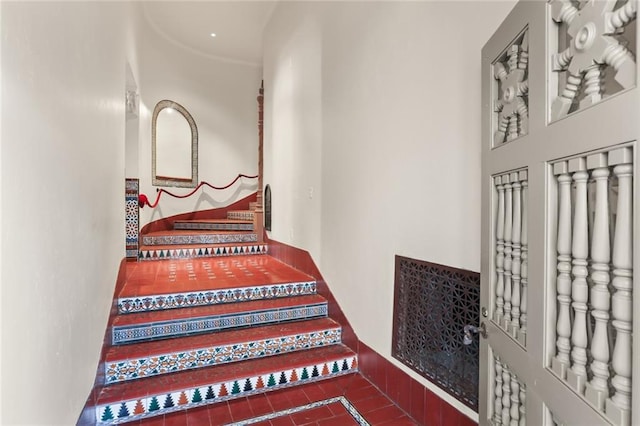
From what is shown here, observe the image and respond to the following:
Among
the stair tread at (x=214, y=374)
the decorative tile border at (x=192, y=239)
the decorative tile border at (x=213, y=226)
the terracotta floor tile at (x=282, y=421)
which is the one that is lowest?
the terracotta floor tile at (x=282, y=421)

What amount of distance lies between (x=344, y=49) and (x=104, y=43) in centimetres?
159

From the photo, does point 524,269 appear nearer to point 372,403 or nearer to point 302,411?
point 372,403

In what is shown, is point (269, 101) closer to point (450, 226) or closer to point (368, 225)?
point (368, 225)

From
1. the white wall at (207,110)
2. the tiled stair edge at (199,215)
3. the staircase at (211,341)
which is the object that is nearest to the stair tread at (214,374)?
the staircase at (211,341)

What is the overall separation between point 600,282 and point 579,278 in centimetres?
6

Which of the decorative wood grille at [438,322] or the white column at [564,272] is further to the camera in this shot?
the decorative wood grille at [438,322]

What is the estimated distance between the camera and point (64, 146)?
3.77 feet

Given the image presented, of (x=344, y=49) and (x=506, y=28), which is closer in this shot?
(x=506, y=28)

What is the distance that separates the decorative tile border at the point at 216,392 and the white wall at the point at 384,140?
13.6 inches

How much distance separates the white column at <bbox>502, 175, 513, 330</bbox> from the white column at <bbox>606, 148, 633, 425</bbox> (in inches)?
16.1

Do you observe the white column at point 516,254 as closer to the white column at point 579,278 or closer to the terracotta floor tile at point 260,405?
the white column at point 579,278

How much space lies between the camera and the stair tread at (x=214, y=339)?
1.97 metres

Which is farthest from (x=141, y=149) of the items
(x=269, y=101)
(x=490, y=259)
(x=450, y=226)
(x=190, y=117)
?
(x=490, y=259)

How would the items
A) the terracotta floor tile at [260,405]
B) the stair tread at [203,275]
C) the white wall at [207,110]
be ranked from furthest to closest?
the white wall at [207,110]
the stair tread at [203,275]
the terracotta floor tile at [260,405]
